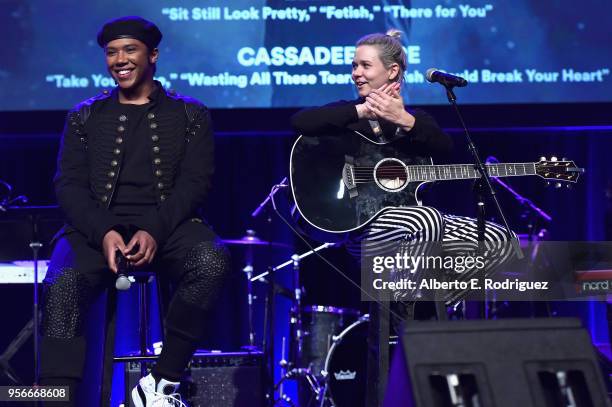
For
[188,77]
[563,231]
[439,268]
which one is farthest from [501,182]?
[188,77]

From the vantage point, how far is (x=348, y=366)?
474 cm

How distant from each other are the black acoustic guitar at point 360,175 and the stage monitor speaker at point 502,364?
1516mm

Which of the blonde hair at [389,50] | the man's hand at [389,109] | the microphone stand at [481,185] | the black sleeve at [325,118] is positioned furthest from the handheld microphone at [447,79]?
the blonde hair at [389,50]

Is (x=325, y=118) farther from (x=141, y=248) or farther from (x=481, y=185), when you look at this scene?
(x=141, y=248)

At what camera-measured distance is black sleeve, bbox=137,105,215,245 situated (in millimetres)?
3598

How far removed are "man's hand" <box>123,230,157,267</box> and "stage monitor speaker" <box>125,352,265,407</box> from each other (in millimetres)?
823

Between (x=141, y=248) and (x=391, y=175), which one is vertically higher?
(x=391, y=175)

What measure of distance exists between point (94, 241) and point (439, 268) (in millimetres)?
1485

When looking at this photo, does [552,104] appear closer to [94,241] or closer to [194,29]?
[194,29]

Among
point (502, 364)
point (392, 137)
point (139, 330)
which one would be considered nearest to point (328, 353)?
point (139, 330)

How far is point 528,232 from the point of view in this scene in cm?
522

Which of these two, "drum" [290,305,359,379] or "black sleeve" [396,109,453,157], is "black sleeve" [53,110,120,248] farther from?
"drum" [290,305,359,379]

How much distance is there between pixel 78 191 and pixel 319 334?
1.67 m

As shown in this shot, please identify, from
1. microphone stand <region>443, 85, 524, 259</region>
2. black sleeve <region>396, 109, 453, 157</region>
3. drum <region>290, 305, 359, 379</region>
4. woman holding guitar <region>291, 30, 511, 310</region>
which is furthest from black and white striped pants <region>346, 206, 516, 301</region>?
drum <region>290, 305, 359, 379</region>
